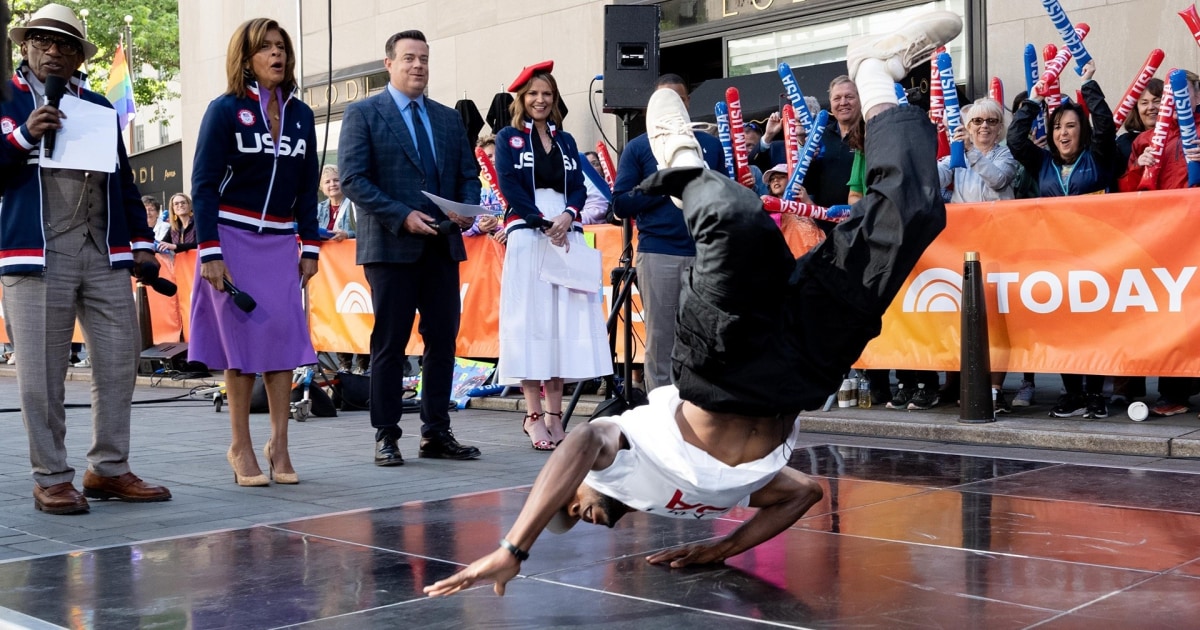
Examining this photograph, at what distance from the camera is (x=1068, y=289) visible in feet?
26.6

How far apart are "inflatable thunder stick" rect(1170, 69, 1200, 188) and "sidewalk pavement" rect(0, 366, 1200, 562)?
1500 mm

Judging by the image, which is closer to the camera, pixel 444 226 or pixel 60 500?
pixel 60 500

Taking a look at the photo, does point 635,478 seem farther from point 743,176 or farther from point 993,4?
point 993,4

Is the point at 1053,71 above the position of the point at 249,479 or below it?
above

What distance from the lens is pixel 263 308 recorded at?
21.2 ft

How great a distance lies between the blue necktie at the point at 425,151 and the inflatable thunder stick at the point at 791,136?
3128 millimetres

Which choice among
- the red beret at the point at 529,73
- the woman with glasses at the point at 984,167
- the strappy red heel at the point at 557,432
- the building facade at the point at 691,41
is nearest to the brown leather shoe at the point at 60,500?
the strappy red heel at the point at 557,432

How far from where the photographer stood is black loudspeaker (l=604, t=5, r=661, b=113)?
9.61 metres

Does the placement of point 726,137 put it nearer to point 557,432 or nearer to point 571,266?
point 571,266

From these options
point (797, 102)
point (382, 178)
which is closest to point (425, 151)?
point (382, 178)

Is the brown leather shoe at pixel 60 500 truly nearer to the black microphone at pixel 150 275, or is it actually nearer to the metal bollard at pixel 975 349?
the black microphone at pixel 150 275

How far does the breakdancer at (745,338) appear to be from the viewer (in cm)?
385

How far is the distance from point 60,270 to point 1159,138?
6331 mm

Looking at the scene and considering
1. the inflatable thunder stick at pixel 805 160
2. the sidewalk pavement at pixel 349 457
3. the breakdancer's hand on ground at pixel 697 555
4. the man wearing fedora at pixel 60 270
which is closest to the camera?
the breakdancer's hand on ground at pixel 697 555
